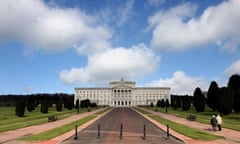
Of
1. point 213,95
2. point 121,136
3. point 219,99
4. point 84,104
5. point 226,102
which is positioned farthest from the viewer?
point 84,104

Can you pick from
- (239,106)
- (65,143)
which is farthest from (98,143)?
(239,106)

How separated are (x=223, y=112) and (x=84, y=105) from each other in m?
87.2

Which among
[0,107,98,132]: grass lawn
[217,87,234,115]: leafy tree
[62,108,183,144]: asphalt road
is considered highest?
[217,87,234,115]: leafy tree

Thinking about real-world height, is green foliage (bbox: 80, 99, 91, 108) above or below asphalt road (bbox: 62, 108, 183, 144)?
above

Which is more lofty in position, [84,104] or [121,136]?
[84,104]

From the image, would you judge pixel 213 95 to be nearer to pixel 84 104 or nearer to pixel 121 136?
pixel 121 136

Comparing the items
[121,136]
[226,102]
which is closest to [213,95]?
[226,102]

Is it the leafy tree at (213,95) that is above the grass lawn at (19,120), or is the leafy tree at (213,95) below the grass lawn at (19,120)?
above

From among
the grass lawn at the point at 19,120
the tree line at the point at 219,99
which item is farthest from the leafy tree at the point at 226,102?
the grass lawn at the point at 19,120

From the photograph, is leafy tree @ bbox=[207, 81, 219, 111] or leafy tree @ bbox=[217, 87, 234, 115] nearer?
leafy tree @ bbox=[217, 87, 234, 115]

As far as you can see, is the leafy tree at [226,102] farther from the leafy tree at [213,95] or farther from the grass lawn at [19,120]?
the grass lawn at [19,120]

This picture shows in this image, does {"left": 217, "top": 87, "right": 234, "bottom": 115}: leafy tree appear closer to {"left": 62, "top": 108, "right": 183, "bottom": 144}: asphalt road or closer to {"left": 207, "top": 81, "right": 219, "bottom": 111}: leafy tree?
{"left": 207, "top": 81, "right": 219, "bottom": 111}: leafy tree

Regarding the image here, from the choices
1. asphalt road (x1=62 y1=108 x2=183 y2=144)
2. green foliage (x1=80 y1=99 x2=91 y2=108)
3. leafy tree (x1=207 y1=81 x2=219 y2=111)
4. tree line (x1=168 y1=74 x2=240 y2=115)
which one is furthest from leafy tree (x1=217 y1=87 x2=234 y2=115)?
green foliage (x1=80 y1=99 x2=91 y2=108)

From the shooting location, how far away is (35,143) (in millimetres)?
18969
